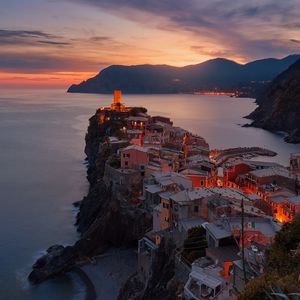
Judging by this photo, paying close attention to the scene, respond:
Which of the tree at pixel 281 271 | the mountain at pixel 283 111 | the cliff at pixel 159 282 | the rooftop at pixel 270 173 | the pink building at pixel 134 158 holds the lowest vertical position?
the mountain at pixel 283 111

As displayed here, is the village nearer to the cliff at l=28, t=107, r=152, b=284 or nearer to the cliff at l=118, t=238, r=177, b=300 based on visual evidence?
the cliff at l=118, t=238, r=177, b=300

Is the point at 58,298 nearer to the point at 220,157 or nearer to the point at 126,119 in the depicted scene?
the point at 220,157

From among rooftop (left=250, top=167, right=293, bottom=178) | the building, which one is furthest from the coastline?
rooftop (left=250, top=167, right=293, bottom=178)

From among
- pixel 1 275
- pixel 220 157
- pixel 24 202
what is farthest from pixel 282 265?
pixel 220 157

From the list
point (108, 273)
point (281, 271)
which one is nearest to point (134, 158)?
point (108, 273)

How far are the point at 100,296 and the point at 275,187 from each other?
10.2 m

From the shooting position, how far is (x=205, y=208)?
1752 centimetres

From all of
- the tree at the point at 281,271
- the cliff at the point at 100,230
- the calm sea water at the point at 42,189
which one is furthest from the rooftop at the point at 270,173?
the tree at the point at 281,271

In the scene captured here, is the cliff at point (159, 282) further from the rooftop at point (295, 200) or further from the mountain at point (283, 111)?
the mountain at point (283, 111)

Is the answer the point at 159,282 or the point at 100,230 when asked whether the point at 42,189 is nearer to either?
the point at 100,230

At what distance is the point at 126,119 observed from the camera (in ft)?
142

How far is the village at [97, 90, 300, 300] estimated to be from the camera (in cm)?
1115

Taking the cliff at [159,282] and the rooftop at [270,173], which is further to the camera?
the rooftop at [270,173]

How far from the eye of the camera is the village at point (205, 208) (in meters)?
11.1
